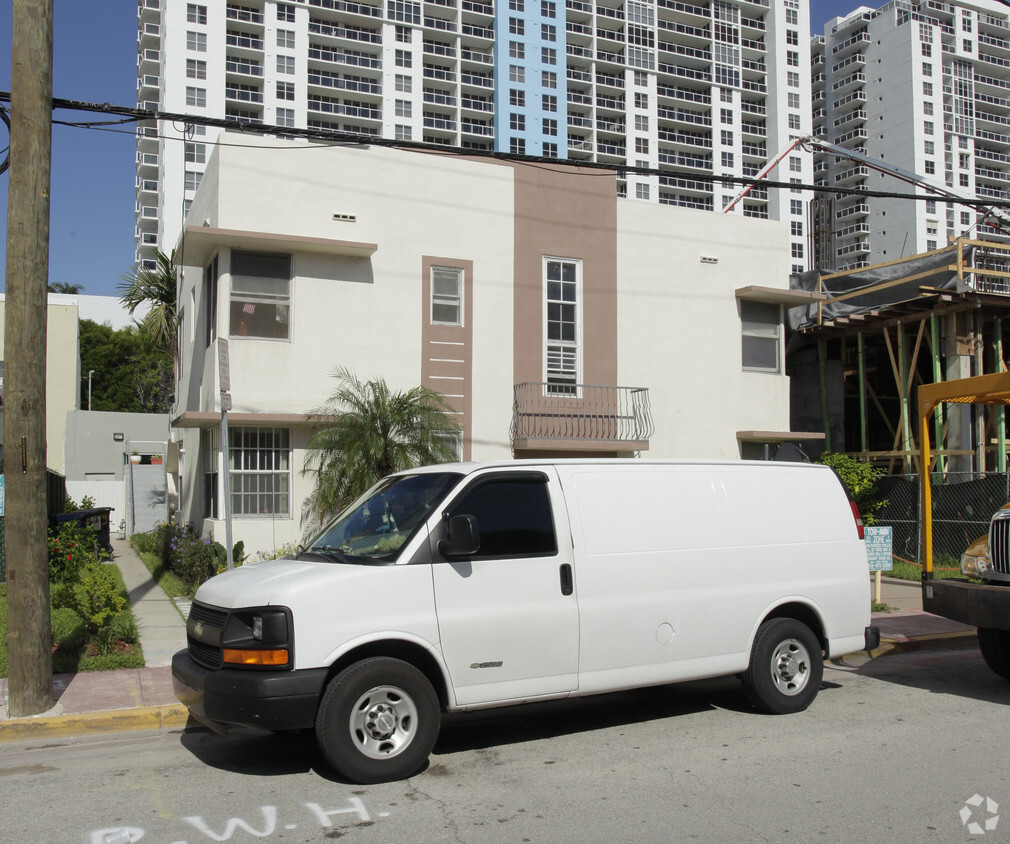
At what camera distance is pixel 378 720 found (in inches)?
228

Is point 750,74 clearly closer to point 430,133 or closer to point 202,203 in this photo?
point 430,133

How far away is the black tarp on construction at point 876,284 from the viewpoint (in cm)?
2047

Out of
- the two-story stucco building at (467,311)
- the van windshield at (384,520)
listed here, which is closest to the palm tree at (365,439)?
the two-story stucco building at (467,311)

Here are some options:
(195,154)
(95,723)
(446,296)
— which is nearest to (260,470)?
(446,296)

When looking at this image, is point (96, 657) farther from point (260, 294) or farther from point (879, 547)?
point (879, 547)

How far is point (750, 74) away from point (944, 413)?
73.4 m

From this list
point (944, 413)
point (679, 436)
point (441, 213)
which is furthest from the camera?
point (944, 413)

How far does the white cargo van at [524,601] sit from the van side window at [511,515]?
1 cm

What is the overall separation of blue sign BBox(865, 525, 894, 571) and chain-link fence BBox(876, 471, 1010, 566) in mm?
4386

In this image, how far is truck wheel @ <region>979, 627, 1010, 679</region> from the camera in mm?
8742

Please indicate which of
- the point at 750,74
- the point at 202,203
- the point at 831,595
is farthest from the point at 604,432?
the point at 750,74

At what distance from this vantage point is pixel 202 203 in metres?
16.4

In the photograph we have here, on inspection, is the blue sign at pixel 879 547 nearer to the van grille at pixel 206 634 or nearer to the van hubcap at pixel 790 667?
the van hubcap at pixel 790 667

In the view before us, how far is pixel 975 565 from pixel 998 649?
3.08ft
